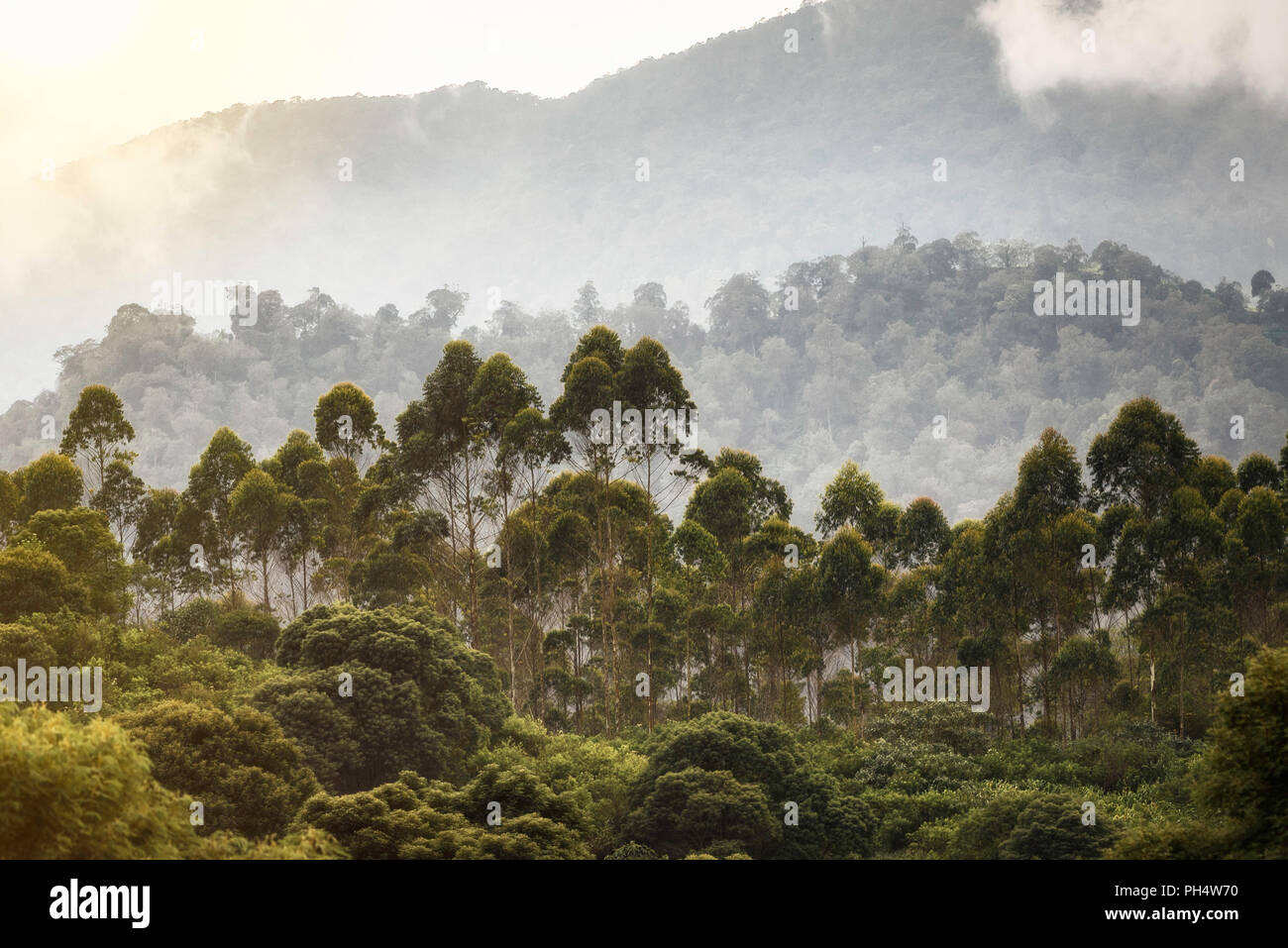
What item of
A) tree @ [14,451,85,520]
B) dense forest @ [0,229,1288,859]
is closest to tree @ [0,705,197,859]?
dense forest @ [0,229,1288,859]

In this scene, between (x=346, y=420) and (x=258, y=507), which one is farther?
(x=258, y=507)

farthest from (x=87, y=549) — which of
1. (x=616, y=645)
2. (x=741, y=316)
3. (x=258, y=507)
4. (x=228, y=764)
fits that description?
(x=741, y=316)

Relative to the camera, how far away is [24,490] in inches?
1454

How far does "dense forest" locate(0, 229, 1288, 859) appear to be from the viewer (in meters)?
17.0

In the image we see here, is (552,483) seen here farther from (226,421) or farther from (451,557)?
(226,421)

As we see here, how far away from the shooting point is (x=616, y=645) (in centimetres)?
3572

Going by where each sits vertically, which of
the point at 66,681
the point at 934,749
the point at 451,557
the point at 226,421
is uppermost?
the point at 226,421

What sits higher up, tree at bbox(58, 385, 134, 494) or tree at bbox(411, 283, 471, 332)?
tree at bbox(411, 283, 471, 332)

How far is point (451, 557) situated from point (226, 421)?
87.8 meters

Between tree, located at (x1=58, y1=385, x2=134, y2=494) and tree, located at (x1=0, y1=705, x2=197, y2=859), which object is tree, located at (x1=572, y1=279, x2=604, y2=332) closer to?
tree, located at (x1=58, y1=385, x2=134, y2=494)

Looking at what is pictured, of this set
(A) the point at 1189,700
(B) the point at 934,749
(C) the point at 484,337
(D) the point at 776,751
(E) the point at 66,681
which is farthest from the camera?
(C) the point at 484,337

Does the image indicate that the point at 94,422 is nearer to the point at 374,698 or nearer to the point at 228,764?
the point at 374,698
